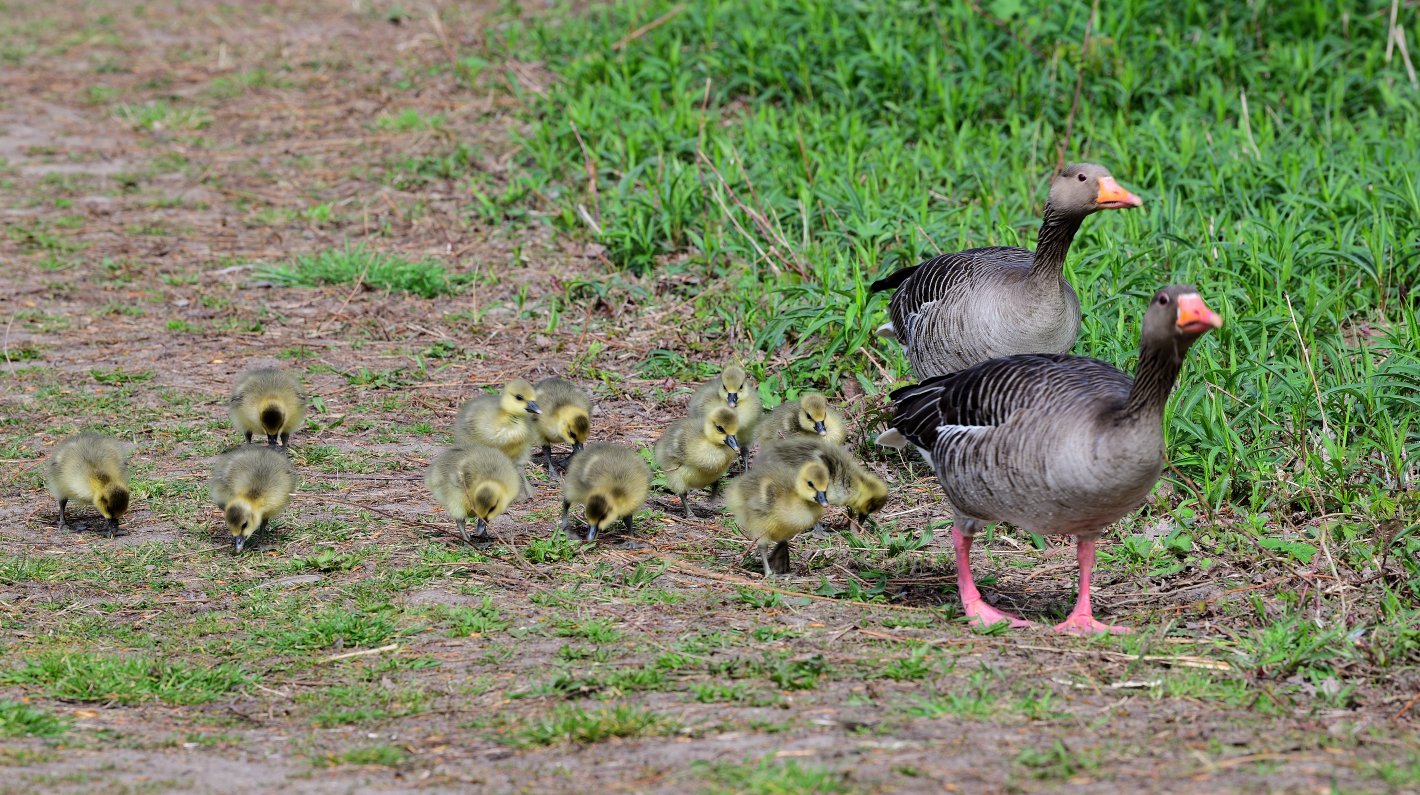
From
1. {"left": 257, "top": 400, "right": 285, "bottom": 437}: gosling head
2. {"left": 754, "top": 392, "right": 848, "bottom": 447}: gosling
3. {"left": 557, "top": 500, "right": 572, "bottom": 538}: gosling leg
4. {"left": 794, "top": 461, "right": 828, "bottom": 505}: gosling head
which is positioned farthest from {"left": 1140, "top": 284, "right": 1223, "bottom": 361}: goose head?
{"left": 257, "top": 400, "right": 285, "bottom": 437}: gosling head

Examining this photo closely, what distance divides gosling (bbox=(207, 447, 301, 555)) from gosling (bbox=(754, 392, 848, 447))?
8.35 feet

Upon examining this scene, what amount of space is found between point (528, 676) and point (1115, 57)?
9497 mm

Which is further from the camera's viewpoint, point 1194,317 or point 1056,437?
point 1056,437

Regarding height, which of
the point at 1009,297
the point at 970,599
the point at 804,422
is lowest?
the point at 970,599

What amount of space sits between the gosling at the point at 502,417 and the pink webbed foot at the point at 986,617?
264 centimetres

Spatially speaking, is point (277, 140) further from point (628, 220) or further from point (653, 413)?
point (653, 413)

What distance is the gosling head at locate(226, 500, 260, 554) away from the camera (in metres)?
5.86

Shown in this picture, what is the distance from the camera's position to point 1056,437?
16.1ft

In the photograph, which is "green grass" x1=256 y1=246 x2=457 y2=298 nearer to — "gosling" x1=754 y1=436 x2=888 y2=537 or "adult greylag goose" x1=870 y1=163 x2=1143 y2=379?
"adult greylag goose" x1=870 y1=163 x2=1143 y2=379

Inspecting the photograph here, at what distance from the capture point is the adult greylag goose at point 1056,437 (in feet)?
15.5

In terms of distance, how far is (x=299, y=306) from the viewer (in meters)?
9.82

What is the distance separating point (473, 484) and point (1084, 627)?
110 inches

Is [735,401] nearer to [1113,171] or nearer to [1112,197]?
[1112,197]

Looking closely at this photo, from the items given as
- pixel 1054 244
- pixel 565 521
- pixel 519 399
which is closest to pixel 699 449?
pixel 565 521
